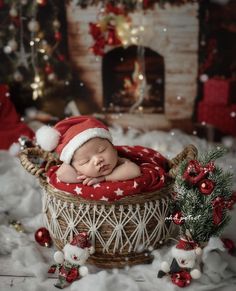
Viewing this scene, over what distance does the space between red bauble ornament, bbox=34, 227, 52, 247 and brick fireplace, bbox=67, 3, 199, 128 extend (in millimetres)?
1515

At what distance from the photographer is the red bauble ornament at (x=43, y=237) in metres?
1.80

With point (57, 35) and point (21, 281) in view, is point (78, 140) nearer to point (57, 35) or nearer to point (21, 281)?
point (21, 281)

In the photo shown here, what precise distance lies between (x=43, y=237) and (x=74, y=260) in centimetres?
28

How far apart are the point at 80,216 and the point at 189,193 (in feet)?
1.21

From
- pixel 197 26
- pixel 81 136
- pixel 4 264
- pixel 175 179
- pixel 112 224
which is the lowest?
pixel 4 264

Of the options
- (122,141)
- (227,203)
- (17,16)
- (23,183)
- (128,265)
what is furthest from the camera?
(17,16)

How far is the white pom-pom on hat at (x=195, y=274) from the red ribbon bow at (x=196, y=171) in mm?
278

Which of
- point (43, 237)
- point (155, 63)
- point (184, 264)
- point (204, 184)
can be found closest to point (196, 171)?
point (204, 184)

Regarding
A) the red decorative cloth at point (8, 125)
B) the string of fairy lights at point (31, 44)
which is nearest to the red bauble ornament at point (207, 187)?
the red decorative cloth at point (8, 125)

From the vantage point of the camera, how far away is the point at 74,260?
1561 mm

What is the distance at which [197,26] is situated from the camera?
2.99 metres

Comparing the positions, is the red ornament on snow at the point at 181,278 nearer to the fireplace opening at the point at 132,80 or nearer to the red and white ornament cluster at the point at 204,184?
the red and white ornament cluster at the point at 204,184

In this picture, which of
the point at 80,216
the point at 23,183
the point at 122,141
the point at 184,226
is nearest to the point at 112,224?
the point at 80,216

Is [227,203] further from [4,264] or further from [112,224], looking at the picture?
[4,264]
